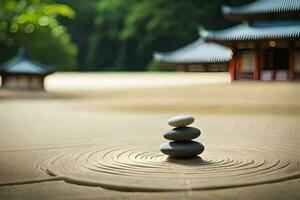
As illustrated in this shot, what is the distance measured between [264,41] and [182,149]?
12.2m

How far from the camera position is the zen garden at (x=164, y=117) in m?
3.95

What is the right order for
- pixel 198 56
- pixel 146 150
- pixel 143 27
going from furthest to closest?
pixel 143 27
pixel 198 56
pixel 146 150

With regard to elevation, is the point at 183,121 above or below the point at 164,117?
above

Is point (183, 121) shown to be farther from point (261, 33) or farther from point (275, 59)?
point (275, 59)

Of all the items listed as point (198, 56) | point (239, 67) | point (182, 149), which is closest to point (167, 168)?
point (182, 149)

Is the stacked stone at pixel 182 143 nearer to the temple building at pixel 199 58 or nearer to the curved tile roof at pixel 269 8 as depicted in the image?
the curved tile roof at pixel 269 8

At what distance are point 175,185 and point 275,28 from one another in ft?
44.4

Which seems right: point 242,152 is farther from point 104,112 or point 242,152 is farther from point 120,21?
point 120,21

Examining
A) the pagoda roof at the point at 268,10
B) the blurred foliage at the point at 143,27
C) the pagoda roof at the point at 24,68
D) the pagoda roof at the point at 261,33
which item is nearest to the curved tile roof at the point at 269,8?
the pagoda roof at the point at 268,10

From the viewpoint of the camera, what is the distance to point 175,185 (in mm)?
3781

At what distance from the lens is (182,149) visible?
477 centimetres

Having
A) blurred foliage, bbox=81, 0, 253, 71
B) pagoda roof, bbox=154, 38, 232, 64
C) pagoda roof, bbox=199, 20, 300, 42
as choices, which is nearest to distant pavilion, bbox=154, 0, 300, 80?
pagoda roof, bbox=199, 20, 300, 42

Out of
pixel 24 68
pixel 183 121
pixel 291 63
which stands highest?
pixel 291 63

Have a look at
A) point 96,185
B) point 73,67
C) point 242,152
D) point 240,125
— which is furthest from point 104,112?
point 73,67
